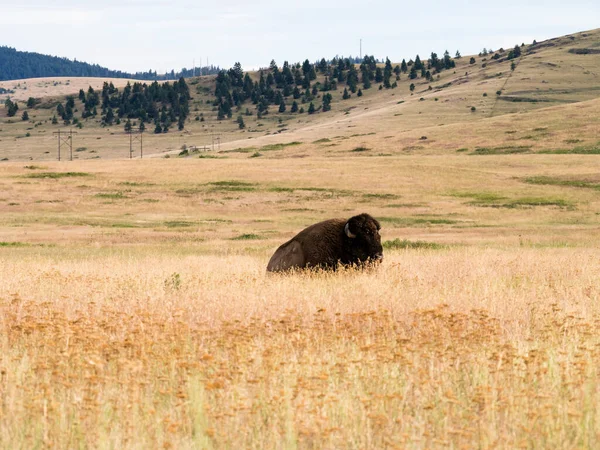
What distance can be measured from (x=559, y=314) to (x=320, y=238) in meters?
6.92

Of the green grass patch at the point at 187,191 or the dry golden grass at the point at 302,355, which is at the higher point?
the dry golden grass at the point at 302,355

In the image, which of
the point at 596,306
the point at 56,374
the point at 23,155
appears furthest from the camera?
the point at 23,155

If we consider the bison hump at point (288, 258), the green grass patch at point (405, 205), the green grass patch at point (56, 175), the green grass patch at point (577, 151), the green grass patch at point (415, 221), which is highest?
the green grass patch at point (577, 151)

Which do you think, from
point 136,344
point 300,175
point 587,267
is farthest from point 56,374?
point 300,175

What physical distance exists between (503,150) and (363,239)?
75.2 meters

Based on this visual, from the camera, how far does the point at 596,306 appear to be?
1168cm

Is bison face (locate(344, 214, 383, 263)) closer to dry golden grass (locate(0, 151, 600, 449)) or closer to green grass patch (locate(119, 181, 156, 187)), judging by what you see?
dry golden grass (locate(0, 151, 600, 449))

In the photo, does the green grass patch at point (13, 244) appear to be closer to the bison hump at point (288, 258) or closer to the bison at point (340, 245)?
the bison hump at point (288, 258)

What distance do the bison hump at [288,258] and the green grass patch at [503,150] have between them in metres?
73.1

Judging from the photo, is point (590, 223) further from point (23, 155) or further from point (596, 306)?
point (23, 155)

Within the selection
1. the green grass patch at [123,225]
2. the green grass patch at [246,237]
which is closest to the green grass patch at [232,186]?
the green grass patch at [123,225]

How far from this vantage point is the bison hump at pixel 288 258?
17.0 meters

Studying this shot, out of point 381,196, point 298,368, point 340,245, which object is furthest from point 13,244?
point 381,196

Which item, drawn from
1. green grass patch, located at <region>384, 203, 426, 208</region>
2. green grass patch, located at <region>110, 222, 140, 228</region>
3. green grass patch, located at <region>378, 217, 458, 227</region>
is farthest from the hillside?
green grass patch, located at <region>110, 222, 140, 228</region>
